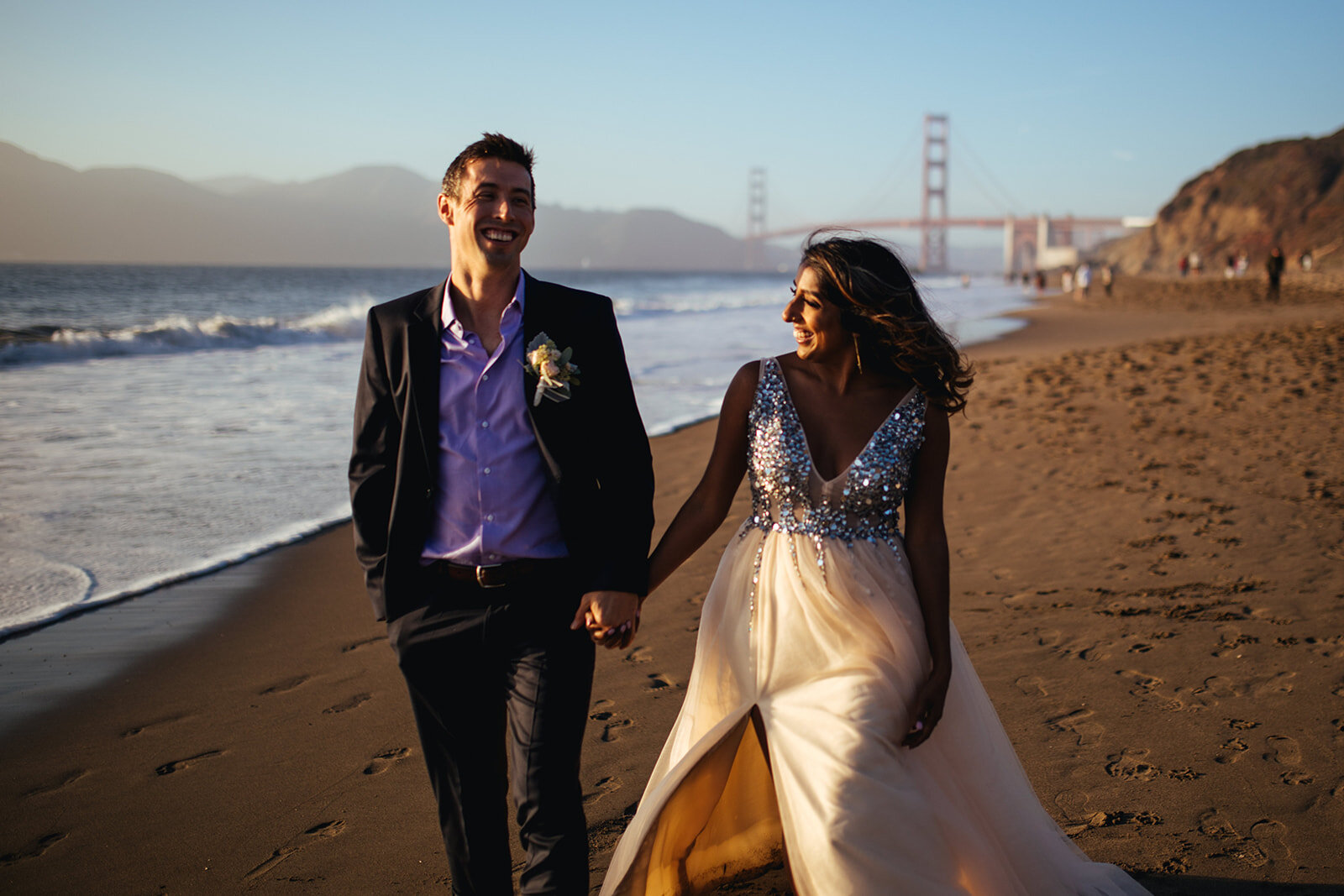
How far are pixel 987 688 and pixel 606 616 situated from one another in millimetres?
1931

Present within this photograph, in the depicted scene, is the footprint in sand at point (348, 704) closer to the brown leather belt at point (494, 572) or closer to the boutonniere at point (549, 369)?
the brown leather belt at point (494, 572)

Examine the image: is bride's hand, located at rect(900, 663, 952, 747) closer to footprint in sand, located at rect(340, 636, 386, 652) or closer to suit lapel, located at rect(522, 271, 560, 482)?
suit lapel, located at rect(522, 271, 560, 482)

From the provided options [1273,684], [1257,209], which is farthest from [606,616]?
[1257,209]

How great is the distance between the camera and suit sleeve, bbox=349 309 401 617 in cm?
183

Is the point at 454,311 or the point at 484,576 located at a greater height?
the point at 454,311

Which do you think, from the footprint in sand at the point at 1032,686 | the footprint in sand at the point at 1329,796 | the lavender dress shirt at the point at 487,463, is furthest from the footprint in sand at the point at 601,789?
the footprint in sand at the point at 1329,796

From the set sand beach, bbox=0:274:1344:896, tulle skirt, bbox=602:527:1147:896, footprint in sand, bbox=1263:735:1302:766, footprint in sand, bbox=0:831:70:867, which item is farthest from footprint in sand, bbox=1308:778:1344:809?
footprint in sand, bbox=0:831:70:867

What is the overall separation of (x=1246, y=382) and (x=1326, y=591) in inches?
218

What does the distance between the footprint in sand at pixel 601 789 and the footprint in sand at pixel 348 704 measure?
1002mm

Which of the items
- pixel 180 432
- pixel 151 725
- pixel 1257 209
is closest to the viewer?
pixel 151 725

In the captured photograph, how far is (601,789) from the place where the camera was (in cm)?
262

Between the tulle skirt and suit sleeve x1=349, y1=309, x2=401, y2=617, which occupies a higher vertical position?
suit sleeve x1=349, y1=309, x2=401, y2=617

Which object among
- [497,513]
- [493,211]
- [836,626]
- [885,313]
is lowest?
[836,626]

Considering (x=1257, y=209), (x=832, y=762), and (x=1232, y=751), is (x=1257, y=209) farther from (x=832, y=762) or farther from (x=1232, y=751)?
(x=832, y=762)
